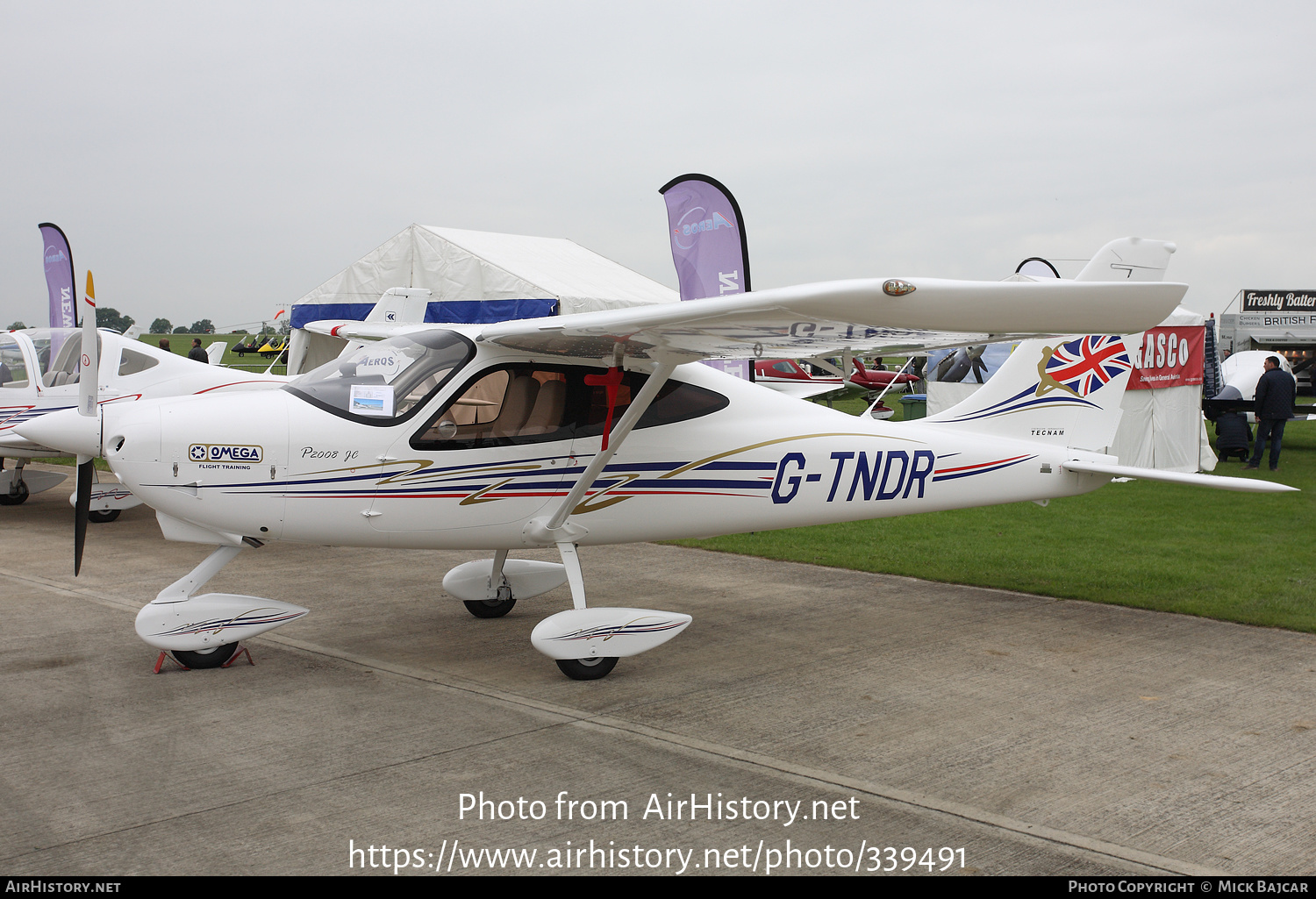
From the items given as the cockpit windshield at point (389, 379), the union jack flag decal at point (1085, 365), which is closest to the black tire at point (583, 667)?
the cockpit windshield at point (389, 379)

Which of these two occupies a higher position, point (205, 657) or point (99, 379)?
point (99, 379)

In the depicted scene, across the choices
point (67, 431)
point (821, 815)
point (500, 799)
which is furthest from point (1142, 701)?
point (67, 431)

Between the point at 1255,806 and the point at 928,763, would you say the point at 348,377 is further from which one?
the point at 1255,806

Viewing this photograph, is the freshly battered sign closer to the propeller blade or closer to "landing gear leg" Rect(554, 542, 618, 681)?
"landing gear leg" Rect(554, 542, 618, 681)

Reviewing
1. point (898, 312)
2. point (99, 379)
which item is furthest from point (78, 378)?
point (898, 312)

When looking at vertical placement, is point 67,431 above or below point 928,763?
above

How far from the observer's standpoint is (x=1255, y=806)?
3.90 metres

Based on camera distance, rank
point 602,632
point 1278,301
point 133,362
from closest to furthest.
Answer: point 602,632 → point 133,362 → point 1278,301

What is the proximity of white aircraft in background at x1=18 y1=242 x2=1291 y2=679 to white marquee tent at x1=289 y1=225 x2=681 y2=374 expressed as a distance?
9681 millimetres

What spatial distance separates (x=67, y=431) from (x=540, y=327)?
2924 millimetres

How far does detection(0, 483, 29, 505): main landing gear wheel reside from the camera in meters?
12.8

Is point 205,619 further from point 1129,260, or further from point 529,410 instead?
point 1129,260

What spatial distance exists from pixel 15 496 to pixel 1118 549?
1329 cm

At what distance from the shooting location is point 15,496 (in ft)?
42.0
